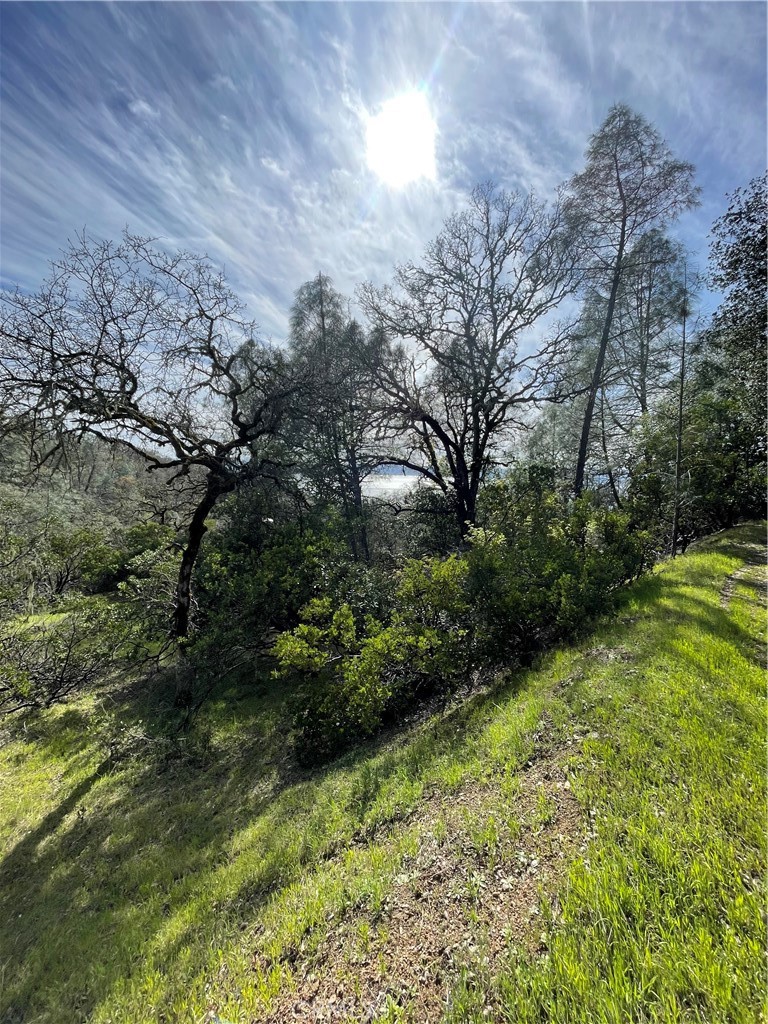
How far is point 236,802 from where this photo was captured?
498cm

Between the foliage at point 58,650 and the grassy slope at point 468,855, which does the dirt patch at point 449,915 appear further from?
the foliage at point 58,650

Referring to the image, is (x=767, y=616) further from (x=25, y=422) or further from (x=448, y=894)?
(x=25, y=422)

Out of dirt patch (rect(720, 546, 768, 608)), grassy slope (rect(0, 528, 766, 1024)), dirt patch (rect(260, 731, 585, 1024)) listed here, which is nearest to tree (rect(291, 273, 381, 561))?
grassy slope (rect(0, 528, 766, 1024))

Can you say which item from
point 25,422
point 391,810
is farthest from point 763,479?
point 25,422

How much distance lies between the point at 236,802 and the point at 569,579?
18.6 feet

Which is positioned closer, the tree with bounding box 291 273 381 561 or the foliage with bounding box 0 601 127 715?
the foliage with bounding box 0 601 127 715

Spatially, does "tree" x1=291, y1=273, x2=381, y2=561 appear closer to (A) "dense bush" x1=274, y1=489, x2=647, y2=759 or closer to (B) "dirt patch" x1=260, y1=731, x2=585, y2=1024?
(A) "dense bush" x1=274, y1=489, x2=647, y2=759

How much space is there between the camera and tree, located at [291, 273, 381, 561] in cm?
957

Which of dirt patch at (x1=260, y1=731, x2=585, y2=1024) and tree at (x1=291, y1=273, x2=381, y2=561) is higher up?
tree at (x1=291, y1=273, x2=381, y2=561)

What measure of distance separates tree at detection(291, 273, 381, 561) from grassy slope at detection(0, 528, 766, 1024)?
6.84 meters

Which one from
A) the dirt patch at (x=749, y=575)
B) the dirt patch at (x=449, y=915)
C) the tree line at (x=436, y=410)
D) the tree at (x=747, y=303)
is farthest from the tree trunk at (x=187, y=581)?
→ the tree at (x=747, y=303)

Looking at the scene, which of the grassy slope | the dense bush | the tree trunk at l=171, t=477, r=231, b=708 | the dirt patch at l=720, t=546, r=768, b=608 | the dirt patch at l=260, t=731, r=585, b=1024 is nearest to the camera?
the grassy slope

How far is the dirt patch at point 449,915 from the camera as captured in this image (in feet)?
6.46

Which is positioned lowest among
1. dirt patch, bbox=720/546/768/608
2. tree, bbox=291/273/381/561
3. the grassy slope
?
the grassy slope
